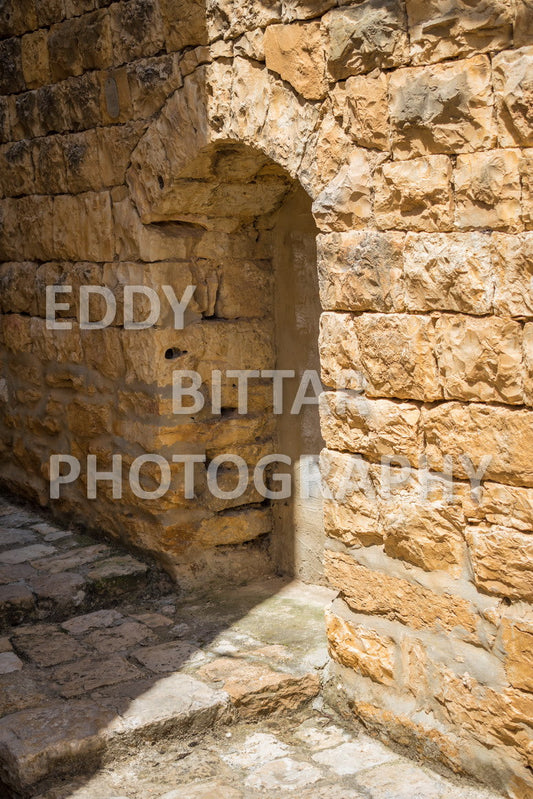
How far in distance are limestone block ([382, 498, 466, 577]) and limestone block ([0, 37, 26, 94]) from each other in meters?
3.17

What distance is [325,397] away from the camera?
3.46m

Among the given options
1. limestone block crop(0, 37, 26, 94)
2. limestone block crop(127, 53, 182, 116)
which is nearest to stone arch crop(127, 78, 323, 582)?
limestone block crop(127, 53, 182, 116)

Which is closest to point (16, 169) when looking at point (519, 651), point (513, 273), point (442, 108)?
point (442, 108)

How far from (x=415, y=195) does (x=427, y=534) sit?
105cm

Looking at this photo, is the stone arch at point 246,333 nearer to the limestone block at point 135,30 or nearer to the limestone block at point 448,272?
the limestone block at point 135,30

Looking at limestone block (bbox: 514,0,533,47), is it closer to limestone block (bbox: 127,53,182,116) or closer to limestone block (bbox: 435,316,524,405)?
limestone block (bbox: 435,316,524,405)

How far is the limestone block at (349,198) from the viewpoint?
10.5ft

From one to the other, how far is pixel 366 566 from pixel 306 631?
2.62 ft

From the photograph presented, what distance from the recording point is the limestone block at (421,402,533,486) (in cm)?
285

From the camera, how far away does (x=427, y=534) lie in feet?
10.4

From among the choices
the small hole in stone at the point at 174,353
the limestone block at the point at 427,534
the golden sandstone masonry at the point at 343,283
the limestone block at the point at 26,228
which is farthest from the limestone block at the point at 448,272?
A: the limestone block at the point at 26,228

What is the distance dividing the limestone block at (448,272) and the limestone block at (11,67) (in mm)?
2857

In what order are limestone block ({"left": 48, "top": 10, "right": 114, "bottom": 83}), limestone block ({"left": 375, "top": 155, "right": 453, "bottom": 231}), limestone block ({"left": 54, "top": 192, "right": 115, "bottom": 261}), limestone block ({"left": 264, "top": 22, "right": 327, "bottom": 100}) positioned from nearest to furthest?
limestone block ({"left": 375, "top": 155, "right": 453, "bottom": 231}) → limestone block ({"left": 264, "top": 22, "right": 327, "bottom": 100}) → limestone block ({"left": 48, "top": 10, "right": 114, "bottom": 83}) → limestone block ({"left": 54, "top": 192, "right": 115, "bottom": 261})

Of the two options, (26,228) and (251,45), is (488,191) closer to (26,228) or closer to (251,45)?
(251,45)
